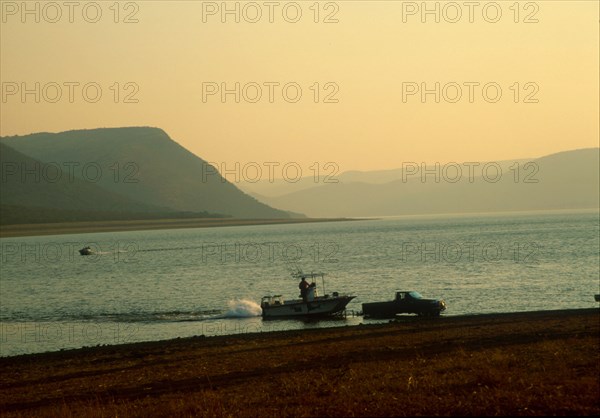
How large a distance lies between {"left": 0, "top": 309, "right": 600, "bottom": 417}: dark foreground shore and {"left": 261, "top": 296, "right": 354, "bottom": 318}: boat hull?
16.3 m

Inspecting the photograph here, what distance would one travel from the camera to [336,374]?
73.9ft

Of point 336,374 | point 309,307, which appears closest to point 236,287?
point 309,307

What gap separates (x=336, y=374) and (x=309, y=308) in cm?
3477

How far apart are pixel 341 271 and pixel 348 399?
3239 inches

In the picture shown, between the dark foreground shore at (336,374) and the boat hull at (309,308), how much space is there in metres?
16.3

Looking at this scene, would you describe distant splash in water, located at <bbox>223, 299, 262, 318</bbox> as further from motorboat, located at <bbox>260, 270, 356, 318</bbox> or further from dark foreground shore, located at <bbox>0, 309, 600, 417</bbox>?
dark foreground shore, located at <bbox>0, 309, 600, 417</bbox>

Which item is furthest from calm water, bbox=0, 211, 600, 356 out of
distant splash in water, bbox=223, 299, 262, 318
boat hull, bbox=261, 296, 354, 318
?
boat hull, bbox=261, 296, 354, 318

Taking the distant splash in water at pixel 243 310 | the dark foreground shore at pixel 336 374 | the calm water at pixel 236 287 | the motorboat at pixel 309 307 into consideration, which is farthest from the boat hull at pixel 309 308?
the dark foreground shore at pixel 336 374

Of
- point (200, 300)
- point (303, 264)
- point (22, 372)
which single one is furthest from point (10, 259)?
point (22, 372)

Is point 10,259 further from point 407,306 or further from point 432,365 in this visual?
point 432,365

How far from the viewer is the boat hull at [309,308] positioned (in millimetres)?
56781

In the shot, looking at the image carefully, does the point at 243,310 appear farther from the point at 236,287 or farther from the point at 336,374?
the point at 336,374

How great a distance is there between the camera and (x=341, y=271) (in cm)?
9975

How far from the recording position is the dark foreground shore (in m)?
16.6
